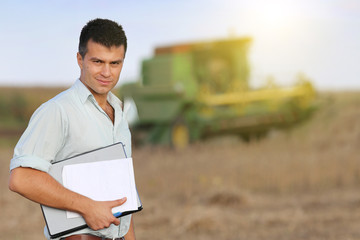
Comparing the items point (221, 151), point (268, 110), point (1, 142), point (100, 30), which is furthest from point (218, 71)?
point (100, 30)

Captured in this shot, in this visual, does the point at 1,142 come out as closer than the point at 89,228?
No

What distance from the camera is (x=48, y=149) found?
1.63m

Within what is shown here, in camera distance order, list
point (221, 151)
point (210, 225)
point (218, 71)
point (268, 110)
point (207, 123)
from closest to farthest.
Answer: point (210, 225)
point (221, 151)
point (207, 123)
point (268, 110)
point (218, 71)

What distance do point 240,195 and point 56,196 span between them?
20.4ft

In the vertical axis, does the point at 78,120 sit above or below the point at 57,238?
above

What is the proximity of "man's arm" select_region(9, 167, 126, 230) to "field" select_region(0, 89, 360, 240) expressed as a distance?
4.29 metres

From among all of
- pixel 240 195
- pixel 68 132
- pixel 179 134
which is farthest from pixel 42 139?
pixel 179 134

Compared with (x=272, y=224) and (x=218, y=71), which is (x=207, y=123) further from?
(x=272, y=224)

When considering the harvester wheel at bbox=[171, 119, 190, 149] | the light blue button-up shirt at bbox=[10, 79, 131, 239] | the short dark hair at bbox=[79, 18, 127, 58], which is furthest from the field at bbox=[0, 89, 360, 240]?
the short dark hair at bbox=[79, 18, 127, 58]

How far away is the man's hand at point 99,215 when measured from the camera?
5.38 feet

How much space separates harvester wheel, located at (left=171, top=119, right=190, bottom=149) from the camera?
14555mm

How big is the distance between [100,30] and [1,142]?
18.6 m

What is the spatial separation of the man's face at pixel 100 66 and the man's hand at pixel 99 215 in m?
0.37

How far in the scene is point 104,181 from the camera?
1.69m
